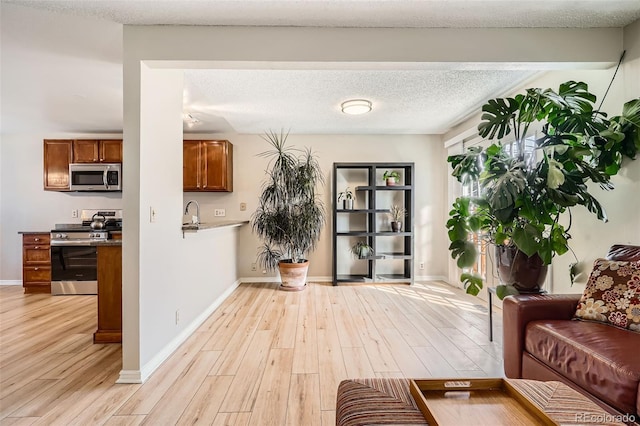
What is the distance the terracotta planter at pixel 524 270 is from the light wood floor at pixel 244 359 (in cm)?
61

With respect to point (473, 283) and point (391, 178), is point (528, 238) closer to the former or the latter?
point (473, 283)

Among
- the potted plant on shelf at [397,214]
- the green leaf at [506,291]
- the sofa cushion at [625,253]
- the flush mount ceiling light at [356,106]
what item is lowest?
the green leaf at [506,291]

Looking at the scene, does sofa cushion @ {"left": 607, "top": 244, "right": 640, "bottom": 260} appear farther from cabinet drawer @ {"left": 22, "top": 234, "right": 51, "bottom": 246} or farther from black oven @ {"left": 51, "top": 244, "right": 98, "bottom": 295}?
cabinet drawer @ {"left": 22, "top": 234, "right": 51, "bottom": 246}

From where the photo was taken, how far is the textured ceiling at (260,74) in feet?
6.37

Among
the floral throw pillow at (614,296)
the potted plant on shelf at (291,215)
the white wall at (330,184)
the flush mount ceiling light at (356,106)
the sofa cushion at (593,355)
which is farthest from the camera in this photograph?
the white wall at (330,184)

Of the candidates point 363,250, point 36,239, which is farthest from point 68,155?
point 363,250

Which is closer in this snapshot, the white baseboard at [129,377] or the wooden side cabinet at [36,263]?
the white baseboard at [129,377]

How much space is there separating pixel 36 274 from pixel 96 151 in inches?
76.6

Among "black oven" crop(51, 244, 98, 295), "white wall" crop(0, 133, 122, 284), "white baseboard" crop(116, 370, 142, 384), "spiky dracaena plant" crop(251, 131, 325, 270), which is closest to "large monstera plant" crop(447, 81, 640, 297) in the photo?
"spiky dracaena plant" crop(251, 131, 325, 270)

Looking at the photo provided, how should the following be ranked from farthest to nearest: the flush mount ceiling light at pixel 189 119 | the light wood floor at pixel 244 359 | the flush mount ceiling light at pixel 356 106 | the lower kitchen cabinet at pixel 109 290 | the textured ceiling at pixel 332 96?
the flush mount ceiling light at pixel 189 119 → the flush mount ceiling light at pixel 356 106 → the textured ceiling at pixel 332 96 → the lower kitchen cabinet at pixel 109 290 → the light wood floor at pixel 244 359

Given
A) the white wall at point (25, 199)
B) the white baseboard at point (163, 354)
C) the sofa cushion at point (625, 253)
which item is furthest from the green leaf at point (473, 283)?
the white wall at point (25, 199)

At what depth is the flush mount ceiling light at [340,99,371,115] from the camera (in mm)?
3516

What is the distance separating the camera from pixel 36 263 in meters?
4.36

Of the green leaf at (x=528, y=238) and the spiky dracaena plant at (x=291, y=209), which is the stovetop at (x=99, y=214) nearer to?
the spiky dracaena plant at (x=291, y=209)
